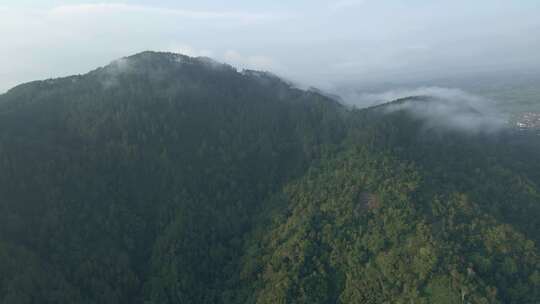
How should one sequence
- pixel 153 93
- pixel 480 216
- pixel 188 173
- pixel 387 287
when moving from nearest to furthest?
1. pixel 387 287
2. pixel 480 216
3. pixel 188 173
4. pixel 153 93

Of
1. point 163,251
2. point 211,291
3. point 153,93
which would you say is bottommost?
point 211,291

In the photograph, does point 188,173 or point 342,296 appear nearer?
point 342,296

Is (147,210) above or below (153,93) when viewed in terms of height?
below

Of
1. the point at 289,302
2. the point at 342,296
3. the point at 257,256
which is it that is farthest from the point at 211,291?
the point at 342,296

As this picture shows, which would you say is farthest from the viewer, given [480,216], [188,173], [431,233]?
[188,173]

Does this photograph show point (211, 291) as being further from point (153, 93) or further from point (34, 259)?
point (153, 93)

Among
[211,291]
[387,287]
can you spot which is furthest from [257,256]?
[387,287]

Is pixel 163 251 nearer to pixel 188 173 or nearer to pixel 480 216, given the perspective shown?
pixel 188 173
